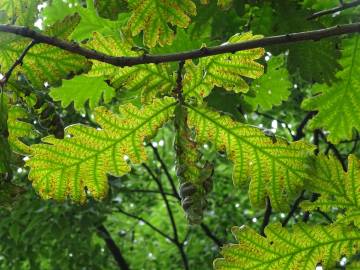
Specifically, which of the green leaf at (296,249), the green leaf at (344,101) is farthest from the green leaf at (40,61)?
the green leaf at (344,101)

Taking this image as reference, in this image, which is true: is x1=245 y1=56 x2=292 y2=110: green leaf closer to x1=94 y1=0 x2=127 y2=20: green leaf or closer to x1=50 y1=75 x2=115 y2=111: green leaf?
x1=50 y1=75 x2=115 y2=111: green leaf

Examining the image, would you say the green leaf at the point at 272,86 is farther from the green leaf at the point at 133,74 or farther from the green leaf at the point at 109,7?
the green leaf at the point at 133,74

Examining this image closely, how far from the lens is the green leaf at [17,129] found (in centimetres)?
136

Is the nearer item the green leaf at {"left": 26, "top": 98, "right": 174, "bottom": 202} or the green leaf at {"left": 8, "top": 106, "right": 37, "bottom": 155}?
the green leaf at {"left": 26, "top": 98, "right": 174, "bottom": 202}

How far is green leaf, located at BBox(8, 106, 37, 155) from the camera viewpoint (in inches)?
53.5

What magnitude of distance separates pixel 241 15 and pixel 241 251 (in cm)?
83

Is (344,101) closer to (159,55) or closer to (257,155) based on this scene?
(257,155)

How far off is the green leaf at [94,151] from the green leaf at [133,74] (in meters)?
0.07

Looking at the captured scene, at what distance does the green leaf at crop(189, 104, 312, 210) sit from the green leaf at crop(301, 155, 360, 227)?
0.06 m

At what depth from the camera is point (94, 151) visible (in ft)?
4.17

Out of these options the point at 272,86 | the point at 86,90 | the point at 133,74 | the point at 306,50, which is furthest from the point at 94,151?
the point at 272,86

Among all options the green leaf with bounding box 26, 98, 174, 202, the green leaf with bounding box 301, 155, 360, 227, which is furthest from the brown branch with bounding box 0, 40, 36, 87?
the green leaf with bounding box 301, 155, 360, 227

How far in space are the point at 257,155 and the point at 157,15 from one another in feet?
1.16

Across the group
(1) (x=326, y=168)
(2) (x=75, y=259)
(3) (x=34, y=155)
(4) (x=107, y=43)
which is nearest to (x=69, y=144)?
(3) (x=34, y=155)
